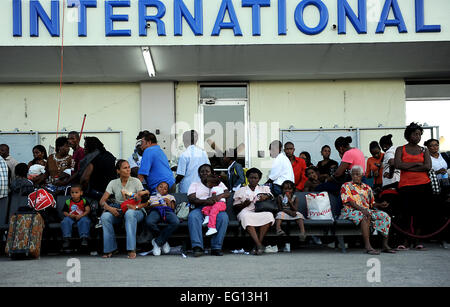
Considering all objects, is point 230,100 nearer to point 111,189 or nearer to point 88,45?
Result: point 88,45

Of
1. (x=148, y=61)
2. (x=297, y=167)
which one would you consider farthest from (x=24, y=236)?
(x=148, y=61)

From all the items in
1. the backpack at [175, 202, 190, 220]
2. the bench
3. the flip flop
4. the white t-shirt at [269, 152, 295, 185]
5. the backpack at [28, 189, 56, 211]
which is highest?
the white t-shirt at [269, 152, 295, 185]

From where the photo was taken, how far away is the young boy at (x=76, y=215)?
780 cm

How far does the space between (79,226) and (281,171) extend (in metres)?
3.17

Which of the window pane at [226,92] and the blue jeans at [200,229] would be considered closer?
the blue jeans at [200,229]

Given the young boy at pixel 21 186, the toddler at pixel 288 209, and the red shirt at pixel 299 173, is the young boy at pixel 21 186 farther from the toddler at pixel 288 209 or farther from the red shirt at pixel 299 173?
the red shirt at pixel 299 173

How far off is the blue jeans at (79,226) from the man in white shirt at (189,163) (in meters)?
1.87

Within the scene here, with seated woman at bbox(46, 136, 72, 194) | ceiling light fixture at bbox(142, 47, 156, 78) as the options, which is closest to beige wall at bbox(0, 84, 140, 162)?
ceiling light fixture at bbox(142, 47, 156, 78)

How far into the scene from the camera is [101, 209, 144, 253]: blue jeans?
25.2 ft

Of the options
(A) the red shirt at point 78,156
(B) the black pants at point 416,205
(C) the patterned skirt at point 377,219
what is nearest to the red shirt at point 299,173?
(C) the patterned skirt at point 377,219

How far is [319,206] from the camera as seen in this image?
8523mm

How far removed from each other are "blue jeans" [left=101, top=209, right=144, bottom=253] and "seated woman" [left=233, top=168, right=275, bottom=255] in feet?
4.79

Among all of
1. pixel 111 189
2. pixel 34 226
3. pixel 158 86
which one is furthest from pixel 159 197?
pixel 158 86

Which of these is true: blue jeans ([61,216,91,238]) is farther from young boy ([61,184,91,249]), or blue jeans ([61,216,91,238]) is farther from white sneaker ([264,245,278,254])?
white sneaker ([264,245,278,254])
